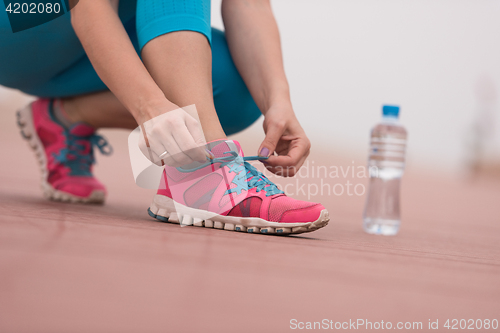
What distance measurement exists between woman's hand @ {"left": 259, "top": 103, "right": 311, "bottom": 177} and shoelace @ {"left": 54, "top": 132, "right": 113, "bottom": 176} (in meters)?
0.54

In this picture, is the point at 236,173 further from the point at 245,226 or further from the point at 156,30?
the point at 156,30

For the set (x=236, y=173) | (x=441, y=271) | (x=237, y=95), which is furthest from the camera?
(x=237, y=95)

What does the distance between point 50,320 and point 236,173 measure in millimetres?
537

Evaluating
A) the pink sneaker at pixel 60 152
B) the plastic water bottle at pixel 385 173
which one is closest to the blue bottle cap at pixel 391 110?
the plastic water bottle at pixel 385 173

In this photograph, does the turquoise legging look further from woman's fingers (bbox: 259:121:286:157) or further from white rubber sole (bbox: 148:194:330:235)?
white rubber sole (bbox: 148:194:330:235)

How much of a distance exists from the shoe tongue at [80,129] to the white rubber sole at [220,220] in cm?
43

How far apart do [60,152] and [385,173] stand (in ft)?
3.28

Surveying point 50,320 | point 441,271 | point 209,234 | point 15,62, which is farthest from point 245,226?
point 15,62

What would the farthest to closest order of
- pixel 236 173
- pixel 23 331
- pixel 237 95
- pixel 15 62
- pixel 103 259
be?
pixel 237 95
pixel 15 62
pixel 236 173
pixel 103 259
pixel 23 331

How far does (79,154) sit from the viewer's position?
4.03 ft

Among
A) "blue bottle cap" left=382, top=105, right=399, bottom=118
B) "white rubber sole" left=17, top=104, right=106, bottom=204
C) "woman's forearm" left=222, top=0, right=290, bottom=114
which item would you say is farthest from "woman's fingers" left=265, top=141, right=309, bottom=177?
"white rubber sole" left=17, top=104, right=106, bottom=204

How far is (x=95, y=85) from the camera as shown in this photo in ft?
3.66

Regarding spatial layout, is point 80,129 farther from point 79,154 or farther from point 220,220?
point 220,220

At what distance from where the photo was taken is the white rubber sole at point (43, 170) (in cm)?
116
